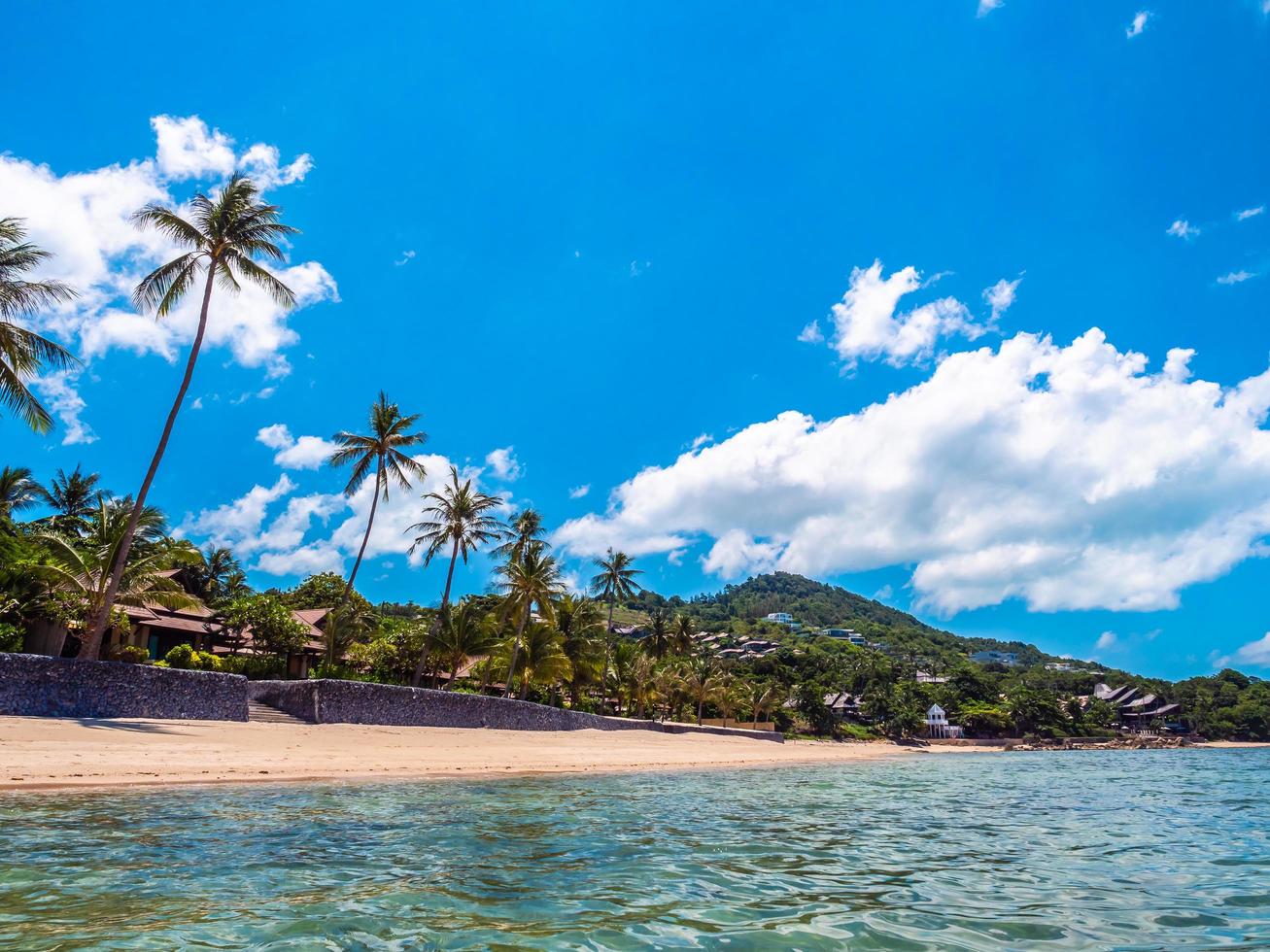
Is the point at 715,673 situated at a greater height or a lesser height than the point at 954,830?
greater

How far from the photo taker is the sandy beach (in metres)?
14.4

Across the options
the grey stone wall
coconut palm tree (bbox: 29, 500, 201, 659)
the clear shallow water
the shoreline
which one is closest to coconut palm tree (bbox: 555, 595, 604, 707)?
the shoreline

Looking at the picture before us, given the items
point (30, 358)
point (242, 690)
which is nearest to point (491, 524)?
point (242, 690)

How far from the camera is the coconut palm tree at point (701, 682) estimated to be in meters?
66.6

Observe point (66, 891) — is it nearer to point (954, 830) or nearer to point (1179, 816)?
point (954, 830)

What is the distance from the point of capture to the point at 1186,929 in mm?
5992

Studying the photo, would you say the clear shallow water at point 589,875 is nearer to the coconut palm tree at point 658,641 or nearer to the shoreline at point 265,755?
the shoreline at point 265,755

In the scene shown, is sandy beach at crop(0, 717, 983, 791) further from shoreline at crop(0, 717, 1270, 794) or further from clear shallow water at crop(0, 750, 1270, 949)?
clear shallow water at crop(0, 750, 1270, 949)

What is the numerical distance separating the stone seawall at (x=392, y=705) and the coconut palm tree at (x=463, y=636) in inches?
213

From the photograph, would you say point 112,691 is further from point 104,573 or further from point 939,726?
point 939,726

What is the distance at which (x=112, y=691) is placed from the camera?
2052cm

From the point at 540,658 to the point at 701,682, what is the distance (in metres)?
26.5

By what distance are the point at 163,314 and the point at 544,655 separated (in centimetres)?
2769

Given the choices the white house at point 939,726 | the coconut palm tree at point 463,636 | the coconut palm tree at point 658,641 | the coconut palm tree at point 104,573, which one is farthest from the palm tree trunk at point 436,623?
the white house at point 939,726
